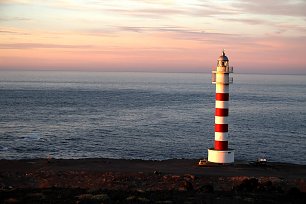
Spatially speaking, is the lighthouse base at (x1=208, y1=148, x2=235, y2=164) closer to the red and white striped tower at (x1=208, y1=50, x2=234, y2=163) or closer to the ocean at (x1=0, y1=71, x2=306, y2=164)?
the red and white striped tower at (x1=208, y1=50, x2=234, y2=163)

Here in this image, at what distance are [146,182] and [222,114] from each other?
6845 millimetres

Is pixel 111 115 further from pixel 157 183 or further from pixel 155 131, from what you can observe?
pixel 157 183

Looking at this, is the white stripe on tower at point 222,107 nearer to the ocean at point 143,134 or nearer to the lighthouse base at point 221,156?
the lighthouse base at point 221,156

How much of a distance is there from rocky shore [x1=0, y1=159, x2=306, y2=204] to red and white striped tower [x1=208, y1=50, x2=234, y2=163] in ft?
1.94

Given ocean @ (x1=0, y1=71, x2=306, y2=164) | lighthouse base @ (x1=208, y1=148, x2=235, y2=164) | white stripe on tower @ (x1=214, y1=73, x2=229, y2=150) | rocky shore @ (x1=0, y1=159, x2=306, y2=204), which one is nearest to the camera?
rocky shore @ (x1=0, y1=159, x2=306, y2=204)

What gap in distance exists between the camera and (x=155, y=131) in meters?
48.5

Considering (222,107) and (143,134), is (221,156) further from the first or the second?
(143,134)

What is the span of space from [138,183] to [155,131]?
28.1m

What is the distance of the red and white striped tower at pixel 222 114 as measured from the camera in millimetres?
25672

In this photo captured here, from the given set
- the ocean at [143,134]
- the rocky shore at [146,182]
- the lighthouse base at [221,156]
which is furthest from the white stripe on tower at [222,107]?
the ocean at [143,134]

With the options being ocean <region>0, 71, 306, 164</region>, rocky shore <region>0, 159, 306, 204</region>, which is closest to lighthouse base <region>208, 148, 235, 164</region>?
rocky shore <region>0, 159, 306, 204</region>

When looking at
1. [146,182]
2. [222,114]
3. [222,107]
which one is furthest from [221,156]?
[146,182]

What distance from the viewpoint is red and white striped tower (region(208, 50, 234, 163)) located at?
25672 millimetres

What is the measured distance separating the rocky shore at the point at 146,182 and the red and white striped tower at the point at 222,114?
0.59 meters
